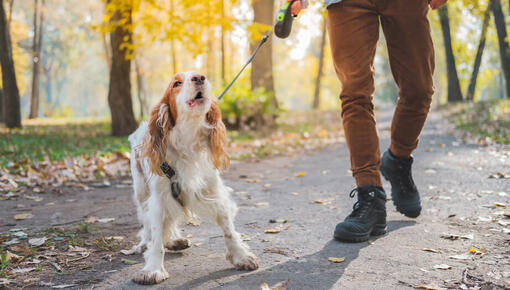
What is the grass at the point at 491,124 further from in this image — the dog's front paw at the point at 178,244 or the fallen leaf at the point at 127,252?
the fallen leaf at the point at 127,252

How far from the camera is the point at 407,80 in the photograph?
331cm

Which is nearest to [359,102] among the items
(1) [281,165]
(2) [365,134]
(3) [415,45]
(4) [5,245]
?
(2) [365,134]

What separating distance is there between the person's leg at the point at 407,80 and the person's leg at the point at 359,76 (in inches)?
6.1

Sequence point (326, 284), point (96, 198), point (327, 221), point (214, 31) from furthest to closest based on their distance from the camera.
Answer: point (214, 31) < point (96, 198) < point (327, 221) < point (326, 284)

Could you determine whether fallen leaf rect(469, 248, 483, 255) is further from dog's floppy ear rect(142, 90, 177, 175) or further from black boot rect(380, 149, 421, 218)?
dog's floppy ear rect(142, 90, 177, 175)

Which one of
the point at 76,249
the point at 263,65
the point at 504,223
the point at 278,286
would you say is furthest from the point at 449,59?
the point at 278,286

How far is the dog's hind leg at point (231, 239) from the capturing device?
9.11 feet

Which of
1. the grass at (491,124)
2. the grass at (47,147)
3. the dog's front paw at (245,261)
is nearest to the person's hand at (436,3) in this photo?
the dog's front paw at (245,261)

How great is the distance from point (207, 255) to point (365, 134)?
1.38 metres

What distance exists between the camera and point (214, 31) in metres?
12.3

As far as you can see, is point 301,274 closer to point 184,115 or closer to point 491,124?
point 184,115

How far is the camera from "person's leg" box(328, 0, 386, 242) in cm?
315

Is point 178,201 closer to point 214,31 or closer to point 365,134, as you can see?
point 365,134

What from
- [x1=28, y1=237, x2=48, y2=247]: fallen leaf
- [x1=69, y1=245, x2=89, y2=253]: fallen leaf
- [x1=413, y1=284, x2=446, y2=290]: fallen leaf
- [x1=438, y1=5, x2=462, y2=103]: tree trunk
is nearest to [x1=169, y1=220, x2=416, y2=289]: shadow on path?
[x1=413, y1=284, x2=446, y2=290]: fallen leaf
